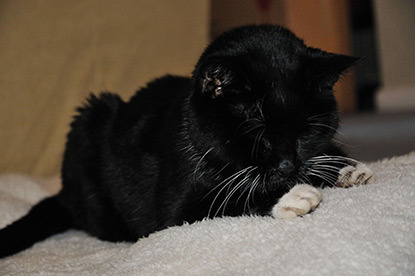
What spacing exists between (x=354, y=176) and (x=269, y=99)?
0.96 feet

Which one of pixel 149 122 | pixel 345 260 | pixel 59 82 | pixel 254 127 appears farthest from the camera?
pixel 59 82

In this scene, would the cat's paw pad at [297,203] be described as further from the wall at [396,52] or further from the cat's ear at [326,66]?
the wall at [396,52]

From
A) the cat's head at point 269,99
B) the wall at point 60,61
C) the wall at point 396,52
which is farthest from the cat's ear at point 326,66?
the wall at point 396,52

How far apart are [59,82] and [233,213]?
1.48 m

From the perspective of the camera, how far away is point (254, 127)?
3.32 feet

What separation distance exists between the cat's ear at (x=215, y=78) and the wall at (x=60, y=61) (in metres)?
1.38

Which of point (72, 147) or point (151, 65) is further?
point (151, 65)

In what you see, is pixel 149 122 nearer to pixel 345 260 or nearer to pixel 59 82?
pixel 345 260

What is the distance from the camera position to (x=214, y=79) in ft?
3.37

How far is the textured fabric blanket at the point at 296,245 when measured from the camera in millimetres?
759

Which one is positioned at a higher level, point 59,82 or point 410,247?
point 59,82

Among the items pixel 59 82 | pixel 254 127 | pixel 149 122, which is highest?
pixel 59 82

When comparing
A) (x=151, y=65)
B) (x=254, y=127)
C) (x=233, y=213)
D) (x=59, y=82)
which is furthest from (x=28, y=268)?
(x=151, y=65)

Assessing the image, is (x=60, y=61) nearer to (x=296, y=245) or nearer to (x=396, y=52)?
(x=296, y=245)
